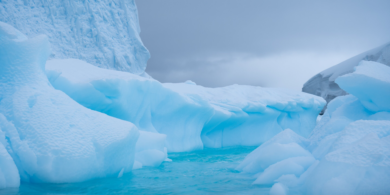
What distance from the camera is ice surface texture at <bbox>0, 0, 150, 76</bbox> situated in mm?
9617

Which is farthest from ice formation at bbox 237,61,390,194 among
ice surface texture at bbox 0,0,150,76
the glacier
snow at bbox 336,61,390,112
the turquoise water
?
ice surface texture at bbox 0,0,150,76

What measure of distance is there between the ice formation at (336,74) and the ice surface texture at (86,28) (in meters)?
13.5

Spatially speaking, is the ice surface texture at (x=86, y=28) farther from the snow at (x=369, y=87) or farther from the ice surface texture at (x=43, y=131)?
the snow at (x=369, y=87)

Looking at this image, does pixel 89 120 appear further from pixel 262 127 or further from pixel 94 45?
pixel 262 127

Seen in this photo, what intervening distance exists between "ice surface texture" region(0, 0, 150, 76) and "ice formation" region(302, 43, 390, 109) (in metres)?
13.5

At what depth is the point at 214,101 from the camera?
1002cm

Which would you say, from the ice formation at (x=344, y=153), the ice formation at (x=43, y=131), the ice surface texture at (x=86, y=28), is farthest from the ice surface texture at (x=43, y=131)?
the ice surface texture at (x=86, y=28)

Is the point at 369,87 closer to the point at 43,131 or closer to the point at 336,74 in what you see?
the point at 43,131

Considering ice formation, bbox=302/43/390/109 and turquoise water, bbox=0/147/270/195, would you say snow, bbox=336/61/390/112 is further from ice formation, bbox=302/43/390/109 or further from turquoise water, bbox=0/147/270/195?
ice formation, bbox=302/43/390/109

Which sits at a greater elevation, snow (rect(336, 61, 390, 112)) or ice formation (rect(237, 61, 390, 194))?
snow (rect(336, 61, 390, 112))

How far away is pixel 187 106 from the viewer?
26.1 ft

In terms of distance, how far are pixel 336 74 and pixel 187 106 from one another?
15396mm

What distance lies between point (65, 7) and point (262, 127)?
9.14m

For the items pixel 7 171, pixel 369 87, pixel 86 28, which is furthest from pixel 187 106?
pixel 86 28
